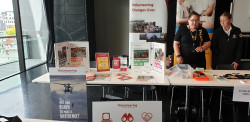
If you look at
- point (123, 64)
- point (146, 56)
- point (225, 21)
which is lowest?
point (123, 64)

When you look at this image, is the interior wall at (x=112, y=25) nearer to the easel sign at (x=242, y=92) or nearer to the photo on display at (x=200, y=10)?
the photo on display at (x=200, y=10)

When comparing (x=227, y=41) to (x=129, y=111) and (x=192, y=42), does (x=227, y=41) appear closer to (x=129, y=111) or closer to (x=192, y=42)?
(x=192, y=42)

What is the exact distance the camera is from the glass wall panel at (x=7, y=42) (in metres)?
5.14

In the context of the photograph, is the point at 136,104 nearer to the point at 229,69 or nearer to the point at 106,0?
the point at 229,69

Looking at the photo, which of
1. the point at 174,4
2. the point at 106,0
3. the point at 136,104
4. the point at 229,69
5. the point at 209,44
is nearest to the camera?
the point at 136,104

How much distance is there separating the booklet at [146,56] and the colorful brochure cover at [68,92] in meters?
0.93

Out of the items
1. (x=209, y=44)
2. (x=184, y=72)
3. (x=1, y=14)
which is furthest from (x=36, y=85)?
(x=209, y=44)

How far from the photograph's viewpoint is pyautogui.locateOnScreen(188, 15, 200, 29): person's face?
162 inches

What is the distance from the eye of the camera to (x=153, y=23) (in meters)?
4.62

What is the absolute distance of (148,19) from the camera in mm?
4602

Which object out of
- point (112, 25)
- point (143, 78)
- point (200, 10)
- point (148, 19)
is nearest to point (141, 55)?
point (143, 78)

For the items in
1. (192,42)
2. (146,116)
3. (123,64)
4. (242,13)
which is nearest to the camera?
(146,116)

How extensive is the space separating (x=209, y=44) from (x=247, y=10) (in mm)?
1695

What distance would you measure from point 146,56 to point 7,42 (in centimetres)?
437
